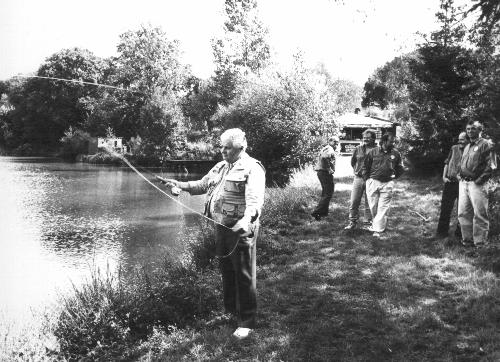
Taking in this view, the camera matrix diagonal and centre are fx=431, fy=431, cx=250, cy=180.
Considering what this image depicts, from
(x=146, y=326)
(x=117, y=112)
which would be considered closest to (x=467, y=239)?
(x=146, y=326)

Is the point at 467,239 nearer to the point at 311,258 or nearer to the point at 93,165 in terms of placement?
the point at 311,258

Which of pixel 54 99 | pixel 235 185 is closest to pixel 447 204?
pixel 235 185

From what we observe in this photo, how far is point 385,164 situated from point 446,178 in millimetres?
1113

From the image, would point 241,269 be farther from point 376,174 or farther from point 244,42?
point 244,42

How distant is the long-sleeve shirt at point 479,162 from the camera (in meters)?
6.83

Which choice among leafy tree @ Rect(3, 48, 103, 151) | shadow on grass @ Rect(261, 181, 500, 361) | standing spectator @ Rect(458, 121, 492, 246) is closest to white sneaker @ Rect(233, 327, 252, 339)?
shadow on grass @ Rect(261, 181, 500, 361)

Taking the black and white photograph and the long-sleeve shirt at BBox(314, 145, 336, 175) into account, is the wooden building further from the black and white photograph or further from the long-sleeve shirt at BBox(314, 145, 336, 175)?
the long-sleeve shirt at BBox(314, 145, 336, 175)

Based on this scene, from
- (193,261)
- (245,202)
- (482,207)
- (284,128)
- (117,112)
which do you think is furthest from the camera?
(117,112)

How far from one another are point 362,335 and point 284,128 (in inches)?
804

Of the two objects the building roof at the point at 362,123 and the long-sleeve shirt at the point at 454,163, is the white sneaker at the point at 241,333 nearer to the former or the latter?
the long-sleeve shirt at the point at 454,163

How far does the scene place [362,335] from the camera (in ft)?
15.3

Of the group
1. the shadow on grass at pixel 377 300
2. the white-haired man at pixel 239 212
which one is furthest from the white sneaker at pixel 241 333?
the shadow on grass at pixel 377 300

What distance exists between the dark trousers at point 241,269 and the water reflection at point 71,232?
2.92 metres

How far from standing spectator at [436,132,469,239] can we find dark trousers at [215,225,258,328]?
15.4 ft
